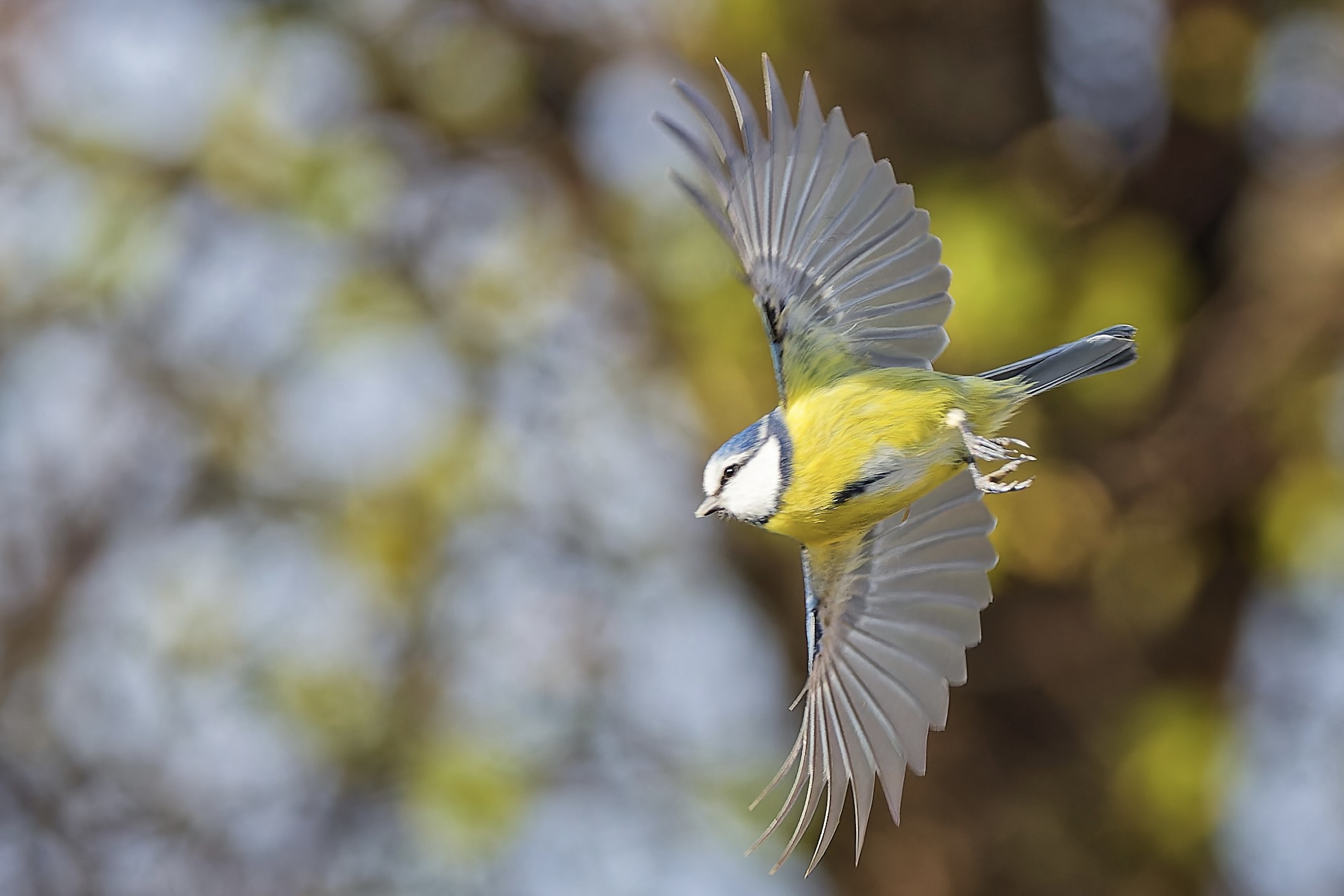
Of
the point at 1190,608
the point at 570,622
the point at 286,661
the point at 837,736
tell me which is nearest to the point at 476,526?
the point at 570,622

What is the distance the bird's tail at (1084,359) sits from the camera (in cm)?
199

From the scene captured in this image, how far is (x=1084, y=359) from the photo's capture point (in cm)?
201

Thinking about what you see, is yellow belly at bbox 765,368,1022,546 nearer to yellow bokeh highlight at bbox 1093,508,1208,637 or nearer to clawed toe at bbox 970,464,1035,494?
clawed toe at bbox 970,464,1035,494

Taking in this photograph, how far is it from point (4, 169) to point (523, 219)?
1801 mm

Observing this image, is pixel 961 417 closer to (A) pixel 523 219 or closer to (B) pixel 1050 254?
(B) pixel 1050 254

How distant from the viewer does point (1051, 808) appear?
4.55m

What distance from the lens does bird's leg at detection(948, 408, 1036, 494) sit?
1751 millimetres

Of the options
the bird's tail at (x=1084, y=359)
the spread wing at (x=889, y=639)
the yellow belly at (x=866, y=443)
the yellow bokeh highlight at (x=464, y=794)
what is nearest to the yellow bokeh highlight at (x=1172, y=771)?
the yellow bokeh highlight at (x=464, y=794)

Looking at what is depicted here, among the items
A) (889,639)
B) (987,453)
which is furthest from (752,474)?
(889,639)

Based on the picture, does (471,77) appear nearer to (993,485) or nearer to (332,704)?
(332,704)

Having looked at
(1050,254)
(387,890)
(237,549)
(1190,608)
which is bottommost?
(387,890)

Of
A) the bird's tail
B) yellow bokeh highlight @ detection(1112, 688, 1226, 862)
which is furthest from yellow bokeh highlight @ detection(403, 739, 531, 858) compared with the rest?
the bird's tail

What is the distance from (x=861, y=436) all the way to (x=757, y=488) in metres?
0.15

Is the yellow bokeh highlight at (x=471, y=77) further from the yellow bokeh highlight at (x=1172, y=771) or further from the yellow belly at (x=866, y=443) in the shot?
the yellow belly at (x=866, y=443)
